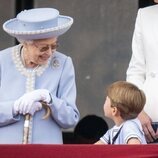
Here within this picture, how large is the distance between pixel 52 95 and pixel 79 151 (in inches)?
24.0

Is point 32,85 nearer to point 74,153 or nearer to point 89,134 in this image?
point 74,153

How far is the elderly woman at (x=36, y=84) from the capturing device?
190 inches

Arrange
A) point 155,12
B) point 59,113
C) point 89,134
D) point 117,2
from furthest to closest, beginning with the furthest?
1. point 117,2
2. point 89,134
3. point 155,12
4. point 59,113

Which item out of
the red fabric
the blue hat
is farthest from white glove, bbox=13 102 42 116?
the red fabric

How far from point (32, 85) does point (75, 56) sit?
223 centimetres

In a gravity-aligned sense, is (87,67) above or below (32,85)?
below

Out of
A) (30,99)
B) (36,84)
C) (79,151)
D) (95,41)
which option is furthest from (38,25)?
(95,41)

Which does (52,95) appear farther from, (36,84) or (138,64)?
(138,64)

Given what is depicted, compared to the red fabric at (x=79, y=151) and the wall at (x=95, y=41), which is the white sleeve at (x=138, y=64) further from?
the wall at (x=95, y=41)

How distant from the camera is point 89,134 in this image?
21.6 ft

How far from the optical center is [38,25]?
16.3 feet

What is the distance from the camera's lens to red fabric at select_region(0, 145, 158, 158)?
430cm

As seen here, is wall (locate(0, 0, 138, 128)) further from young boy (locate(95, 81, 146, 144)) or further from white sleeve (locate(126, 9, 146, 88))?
young boy (locate(95, 81, 146, 144))

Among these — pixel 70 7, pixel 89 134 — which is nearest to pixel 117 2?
pixel 70 7
